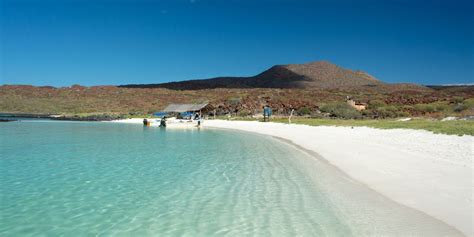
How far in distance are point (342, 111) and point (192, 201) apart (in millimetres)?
34311

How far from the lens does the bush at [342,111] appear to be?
122 feet

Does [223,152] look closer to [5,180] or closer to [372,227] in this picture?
[5,180]

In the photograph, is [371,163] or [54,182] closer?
[54,182]

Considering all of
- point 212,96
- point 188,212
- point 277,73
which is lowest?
point 188,212

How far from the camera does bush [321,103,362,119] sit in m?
37.2

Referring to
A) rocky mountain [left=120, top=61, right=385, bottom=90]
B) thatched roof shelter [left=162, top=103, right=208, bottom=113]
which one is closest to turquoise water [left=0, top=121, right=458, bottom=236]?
thatched roof shelter [left=162, top=103, right=208, bottom=113]

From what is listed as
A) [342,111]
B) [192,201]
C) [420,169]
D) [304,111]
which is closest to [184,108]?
[304,111]

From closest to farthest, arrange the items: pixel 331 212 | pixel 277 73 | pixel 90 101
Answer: pixel 331 212 → pixel 90 101 → pixel 277 73

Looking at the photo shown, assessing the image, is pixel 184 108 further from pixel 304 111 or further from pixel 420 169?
pixel 420 169

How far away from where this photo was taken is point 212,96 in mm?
80500

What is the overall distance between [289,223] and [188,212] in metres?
1.69

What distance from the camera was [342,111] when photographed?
39.1 m

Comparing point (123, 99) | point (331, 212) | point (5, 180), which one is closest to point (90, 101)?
point (123, 99)

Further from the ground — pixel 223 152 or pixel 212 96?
pixel 212 96
